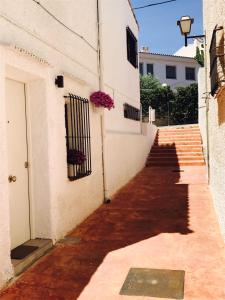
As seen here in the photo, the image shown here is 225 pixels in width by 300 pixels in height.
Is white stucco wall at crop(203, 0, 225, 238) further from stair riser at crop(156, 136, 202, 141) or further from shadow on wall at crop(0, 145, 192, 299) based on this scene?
stair riser at crop(156, 136, 202, 141)

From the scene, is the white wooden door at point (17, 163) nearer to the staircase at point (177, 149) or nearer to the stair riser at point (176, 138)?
the staircase at point (177, 149)

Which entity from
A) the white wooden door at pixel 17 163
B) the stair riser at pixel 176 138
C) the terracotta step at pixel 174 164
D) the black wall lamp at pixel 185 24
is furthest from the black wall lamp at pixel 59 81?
the stair riser at pixel 176 138

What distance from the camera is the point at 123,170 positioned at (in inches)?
464

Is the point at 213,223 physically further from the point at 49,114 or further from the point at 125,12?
the point at 125,12

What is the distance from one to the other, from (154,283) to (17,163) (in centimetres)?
275

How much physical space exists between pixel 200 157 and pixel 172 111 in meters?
13.8

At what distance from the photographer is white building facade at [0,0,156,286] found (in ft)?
15.6

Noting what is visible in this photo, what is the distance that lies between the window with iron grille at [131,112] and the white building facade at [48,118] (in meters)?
3.56

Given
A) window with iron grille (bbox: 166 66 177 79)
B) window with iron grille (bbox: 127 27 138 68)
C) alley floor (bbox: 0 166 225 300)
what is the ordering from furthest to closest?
1. window with iron grille (bbox: 166 66 177 79)
2. window with iron grille (bbox: 127 27 138 68)
3. alley floor (bbox: 0 166 225 300)

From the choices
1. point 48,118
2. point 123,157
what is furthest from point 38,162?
point 123,157

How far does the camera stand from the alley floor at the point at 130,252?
162 inches

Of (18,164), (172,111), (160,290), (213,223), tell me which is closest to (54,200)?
(18,164)

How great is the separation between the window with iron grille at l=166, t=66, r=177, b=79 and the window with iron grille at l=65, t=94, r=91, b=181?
31.7 meters

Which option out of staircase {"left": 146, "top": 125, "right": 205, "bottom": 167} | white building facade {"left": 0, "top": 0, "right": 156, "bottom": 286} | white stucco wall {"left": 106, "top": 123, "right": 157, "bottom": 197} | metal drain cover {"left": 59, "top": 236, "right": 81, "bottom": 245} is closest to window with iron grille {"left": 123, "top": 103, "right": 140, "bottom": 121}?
white stucco wall {"left": 106, "top": 123, "right": 157, "bottom": 197}
